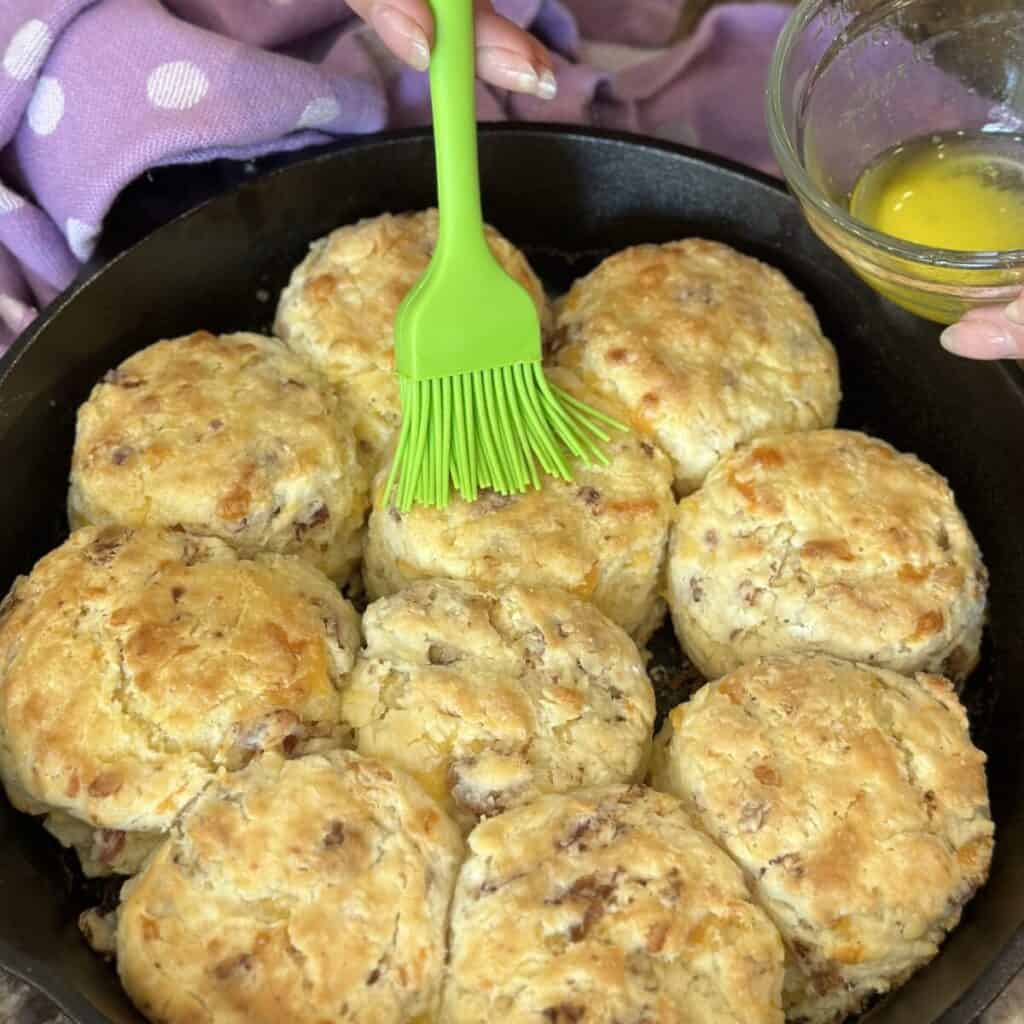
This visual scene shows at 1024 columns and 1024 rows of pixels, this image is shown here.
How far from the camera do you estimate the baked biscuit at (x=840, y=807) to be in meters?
1.54

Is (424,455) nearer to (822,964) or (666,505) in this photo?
(666,505)

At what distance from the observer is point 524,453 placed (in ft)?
6.20

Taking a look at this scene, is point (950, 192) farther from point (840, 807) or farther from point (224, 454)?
point (224, 454)

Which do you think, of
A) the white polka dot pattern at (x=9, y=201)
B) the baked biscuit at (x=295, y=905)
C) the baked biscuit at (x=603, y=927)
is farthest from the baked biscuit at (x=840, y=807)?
the white polka dot pattern at (x=9, y=201)

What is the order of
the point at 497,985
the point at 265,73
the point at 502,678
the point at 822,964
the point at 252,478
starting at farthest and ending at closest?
the point at 265,73 → the point at 252,478 → the point at 502,678 → the point at 822,964 → the point at 497,985

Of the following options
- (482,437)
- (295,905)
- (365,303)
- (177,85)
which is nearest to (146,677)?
(295,905)

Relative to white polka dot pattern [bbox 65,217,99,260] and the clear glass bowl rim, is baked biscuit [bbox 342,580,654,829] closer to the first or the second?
the clear glass bowl rim

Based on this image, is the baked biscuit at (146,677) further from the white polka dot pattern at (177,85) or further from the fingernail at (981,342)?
the fingernail at (981,342)

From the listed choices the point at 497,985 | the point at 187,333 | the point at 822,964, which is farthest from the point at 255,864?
the point at 187,333

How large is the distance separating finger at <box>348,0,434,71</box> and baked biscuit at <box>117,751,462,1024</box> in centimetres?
102

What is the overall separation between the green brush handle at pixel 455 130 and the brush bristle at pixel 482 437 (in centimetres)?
19

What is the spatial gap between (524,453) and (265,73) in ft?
2.93

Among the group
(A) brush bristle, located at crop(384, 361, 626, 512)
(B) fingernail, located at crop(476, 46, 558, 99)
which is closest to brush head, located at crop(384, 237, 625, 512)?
(A) brush bristle, located at crop(384, 361, 626, 512)

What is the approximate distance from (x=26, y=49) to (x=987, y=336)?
1701mm
